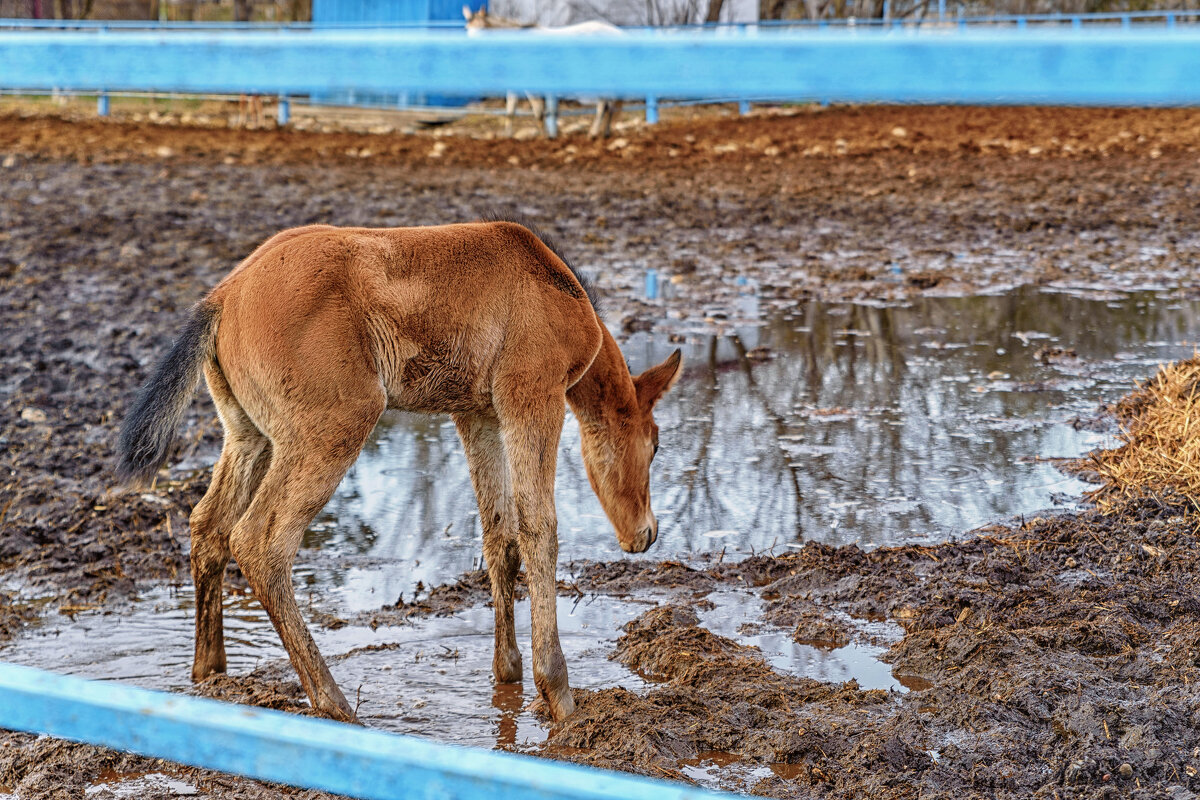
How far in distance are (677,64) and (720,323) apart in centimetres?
788

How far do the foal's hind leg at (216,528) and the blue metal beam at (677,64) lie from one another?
2.62 m

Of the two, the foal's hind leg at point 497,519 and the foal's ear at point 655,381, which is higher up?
the foal's ear at point 655,381

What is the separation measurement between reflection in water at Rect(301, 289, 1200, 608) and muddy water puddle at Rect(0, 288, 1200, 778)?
2cm

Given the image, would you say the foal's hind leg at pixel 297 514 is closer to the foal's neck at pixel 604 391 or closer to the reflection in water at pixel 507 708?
the reflection in water at pixel 507 708

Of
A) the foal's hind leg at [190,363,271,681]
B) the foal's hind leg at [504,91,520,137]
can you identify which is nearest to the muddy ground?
the foal's hind leg at [190,363,271,681]

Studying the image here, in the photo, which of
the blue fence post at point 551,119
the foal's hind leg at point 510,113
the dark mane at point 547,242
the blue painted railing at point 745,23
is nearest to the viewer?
the dark mane at point 547,242

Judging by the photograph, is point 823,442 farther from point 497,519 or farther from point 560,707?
point 560,707

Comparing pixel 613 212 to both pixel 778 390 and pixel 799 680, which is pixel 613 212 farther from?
pixel 799 680

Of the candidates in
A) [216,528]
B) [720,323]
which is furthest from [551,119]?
[216,528]

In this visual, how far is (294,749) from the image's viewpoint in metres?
1.28

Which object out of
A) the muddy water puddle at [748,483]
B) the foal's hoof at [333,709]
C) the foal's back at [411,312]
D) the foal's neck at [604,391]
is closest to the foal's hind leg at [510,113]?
the muddy water puddle at [748,483]

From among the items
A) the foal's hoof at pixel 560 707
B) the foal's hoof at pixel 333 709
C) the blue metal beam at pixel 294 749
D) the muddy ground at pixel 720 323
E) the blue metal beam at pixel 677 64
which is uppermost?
the blue metal beam at pixel 677 64

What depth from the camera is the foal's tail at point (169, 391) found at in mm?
3689

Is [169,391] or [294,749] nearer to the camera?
[294,749]
